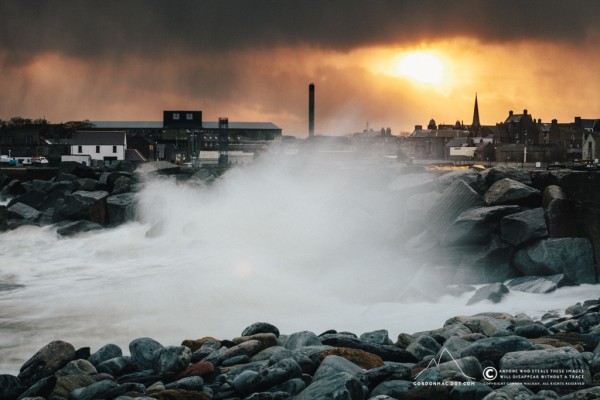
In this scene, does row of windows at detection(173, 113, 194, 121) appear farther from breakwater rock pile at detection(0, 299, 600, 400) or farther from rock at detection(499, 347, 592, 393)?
rock at detection(499, 347, 592, 393)

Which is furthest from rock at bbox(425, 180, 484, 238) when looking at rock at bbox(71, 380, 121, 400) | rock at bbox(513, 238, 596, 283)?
rock at bbox(71, 380, 121, 400)

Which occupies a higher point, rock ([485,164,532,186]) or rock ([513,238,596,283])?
rock ([485,164,532,186])

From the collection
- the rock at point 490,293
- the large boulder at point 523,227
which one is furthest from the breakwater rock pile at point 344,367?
the large boulder at point 523,227

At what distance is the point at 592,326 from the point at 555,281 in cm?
349

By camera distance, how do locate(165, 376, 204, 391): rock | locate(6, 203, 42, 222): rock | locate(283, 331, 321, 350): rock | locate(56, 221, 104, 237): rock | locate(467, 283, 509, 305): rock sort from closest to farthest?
1. locate(165, 376, 204, 391): rock
2. locate(283, 331, 321, 350): rock
3. locate(467, 283, 509, 305): rock
4. locate(56, 221, 104, 237): rock
5. locate(6, 203, 42, 222): rock

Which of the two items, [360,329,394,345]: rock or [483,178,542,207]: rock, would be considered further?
[483,178,542,207]: rock

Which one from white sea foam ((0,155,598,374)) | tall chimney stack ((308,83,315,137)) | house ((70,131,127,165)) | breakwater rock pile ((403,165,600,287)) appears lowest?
white sea foam ((0,155,598,374))

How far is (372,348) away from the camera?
7.96 meters

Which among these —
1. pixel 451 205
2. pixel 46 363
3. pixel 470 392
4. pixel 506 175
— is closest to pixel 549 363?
pixel 470 392

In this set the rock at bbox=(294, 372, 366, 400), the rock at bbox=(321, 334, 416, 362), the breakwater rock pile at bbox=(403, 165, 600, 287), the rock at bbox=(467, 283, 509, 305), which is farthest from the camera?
the breakwater rock pile at bbox=(403, 165, 600, 287)

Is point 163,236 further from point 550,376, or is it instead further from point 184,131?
point 184,131

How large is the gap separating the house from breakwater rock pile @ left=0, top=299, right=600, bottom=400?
7891 cm

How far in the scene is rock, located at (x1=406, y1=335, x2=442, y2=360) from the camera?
7.82 meters

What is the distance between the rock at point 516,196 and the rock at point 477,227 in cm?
60
